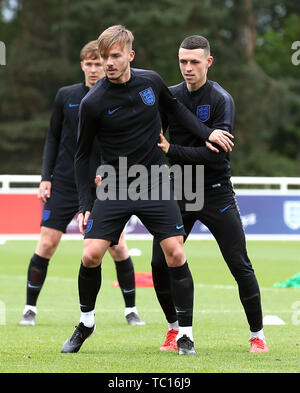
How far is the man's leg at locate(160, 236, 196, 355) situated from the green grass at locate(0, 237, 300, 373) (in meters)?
0.14

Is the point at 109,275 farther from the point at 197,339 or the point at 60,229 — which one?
the point at 197,339

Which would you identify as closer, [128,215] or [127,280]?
[128,215]

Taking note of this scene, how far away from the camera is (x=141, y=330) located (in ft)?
28.2

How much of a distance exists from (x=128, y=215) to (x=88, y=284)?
1.92ft

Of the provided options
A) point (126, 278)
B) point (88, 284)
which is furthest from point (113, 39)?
point (126, 278)

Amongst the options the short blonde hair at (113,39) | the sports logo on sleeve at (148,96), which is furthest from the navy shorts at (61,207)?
the short blonde hair at (113,39)

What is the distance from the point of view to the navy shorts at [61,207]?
906 centimetres

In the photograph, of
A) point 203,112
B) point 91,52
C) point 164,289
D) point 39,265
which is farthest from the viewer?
point 39,265

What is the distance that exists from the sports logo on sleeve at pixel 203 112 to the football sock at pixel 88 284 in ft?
4.40

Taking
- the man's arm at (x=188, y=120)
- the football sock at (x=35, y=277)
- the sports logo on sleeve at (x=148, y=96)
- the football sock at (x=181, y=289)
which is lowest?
the football sock at (x=35, y=277)

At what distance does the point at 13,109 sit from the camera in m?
42.7

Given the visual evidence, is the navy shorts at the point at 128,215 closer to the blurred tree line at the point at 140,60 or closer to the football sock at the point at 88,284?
the football sock at the point at 88,284

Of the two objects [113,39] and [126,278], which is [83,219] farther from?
[126,278]

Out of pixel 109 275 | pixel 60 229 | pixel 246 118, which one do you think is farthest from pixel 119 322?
pixel 246 118
